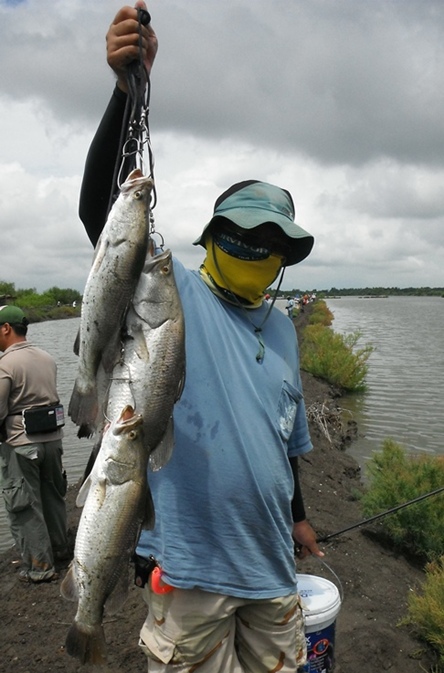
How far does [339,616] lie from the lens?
5188mm

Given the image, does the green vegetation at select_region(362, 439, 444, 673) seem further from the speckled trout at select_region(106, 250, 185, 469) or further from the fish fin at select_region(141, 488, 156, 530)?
the speckled trout at select_region(106, 250, 185, 469)

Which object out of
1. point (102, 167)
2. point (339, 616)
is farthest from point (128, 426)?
point (339, 616)

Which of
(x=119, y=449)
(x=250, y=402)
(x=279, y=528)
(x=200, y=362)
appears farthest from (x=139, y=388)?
(x=279, y=528)

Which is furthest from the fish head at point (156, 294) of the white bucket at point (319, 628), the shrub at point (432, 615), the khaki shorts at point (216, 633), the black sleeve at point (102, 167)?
the shrub at point (432, 615)

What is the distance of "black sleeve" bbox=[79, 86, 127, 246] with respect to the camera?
8.02ft

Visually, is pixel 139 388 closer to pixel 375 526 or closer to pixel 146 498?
pixel 146 498

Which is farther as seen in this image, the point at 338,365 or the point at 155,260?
the point at 338,365

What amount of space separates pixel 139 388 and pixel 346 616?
13.1 feet

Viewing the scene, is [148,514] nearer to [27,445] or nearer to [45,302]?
[27,445]

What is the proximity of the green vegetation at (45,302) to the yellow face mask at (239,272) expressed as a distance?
2886 inches

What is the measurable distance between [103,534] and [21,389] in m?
4.06

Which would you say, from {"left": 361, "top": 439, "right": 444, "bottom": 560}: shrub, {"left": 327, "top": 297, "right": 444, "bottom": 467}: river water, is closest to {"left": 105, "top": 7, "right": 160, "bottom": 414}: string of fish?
{"left": 361, "top": 439, "right": 444, "bottom": 560}: shrub

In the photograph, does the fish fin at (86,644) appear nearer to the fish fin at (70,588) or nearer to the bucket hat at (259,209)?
the fish fin at (70,588)

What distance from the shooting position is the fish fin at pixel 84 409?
216 cm
